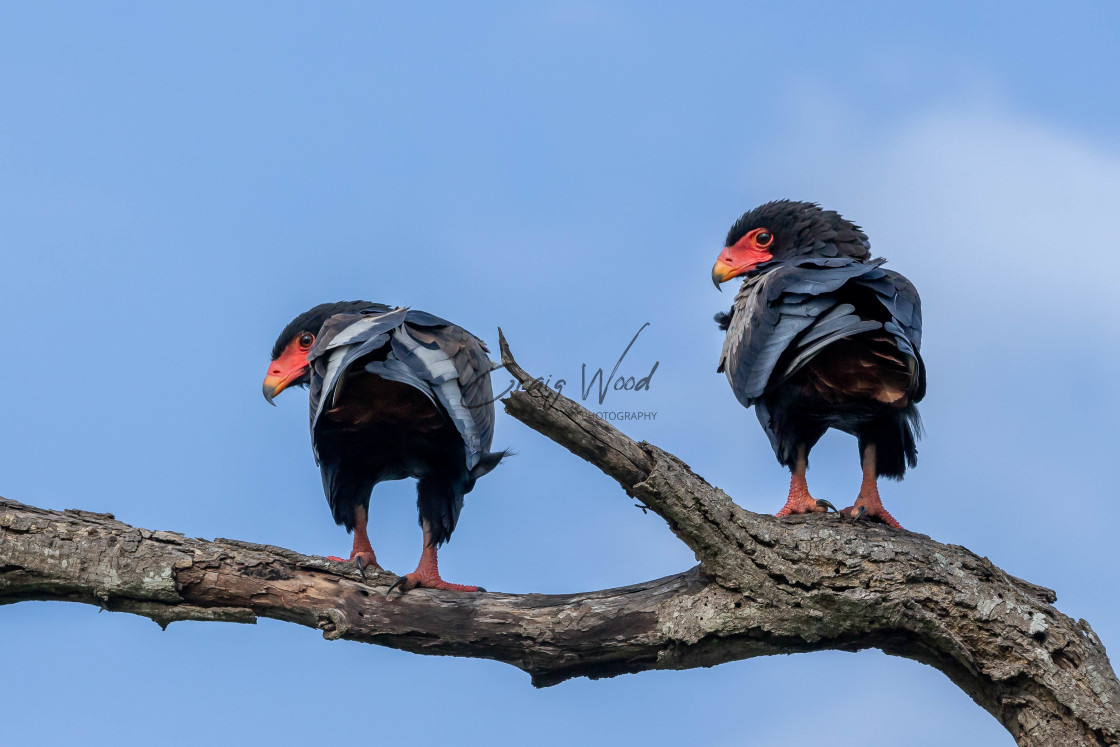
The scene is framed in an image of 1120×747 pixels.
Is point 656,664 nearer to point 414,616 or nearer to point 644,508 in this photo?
point 644,508

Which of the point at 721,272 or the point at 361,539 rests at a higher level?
the point at 721,272

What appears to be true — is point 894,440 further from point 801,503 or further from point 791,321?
point 791,321

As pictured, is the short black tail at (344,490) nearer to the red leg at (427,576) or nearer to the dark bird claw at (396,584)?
the red leg at (427,576)

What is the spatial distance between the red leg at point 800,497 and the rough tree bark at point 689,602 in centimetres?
54

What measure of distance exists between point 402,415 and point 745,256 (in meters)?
2.63

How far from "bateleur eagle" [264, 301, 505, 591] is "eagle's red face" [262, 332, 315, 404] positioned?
1.49ft

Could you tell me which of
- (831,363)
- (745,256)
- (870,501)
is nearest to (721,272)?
(745,256)

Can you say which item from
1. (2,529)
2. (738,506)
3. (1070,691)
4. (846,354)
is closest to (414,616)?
(738,506)

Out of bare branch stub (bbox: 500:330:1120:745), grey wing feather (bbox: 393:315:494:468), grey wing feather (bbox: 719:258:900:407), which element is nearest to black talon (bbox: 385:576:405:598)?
grey wing feather (bbox: 393:315:494:468)

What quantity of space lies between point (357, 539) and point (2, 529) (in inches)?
71.2

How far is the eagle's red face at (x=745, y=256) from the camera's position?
688 cm

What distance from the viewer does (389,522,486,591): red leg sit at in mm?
5282

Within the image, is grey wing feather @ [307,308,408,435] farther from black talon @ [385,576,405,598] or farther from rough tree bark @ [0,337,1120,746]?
black talon @ [385,576,405,598]

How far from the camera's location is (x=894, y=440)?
5.77 metres
